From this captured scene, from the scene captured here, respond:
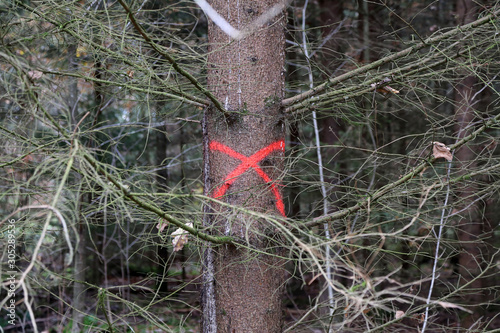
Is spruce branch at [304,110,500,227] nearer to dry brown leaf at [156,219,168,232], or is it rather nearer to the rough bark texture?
the rough bark texture

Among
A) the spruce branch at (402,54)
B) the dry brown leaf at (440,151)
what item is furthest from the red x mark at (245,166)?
the dry brown leaf at (440,151)

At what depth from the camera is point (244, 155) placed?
274cm

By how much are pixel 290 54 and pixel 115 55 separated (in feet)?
24.6

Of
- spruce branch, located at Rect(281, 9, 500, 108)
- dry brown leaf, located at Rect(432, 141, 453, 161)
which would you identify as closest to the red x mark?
spruce branch, located at Rect(281, 9, 500, 108)

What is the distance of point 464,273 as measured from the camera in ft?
22.4

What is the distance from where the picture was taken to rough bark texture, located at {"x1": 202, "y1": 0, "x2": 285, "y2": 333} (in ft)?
8.64

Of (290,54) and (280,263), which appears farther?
(290,54)

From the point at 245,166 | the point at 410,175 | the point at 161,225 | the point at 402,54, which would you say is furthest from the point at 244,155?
the point at 402,54

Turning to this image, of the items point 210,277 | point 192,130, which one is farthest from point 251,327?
point 192,130

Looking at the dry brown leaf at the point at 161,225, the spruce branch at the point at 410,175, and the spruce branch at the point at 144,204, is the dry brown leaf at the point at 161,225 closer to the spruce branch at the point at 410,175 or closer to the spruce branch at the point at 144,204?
the spruce branch at the point at 144,204

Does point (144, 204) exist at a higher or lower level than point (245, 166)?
higher

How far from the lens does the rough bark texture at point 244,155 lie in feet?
8.64

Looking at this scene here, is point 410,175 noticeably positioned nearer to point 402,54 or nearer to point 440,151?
point 440,151

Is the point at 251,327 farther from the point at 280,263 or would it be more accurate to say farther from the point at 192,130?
the point at 192,130
